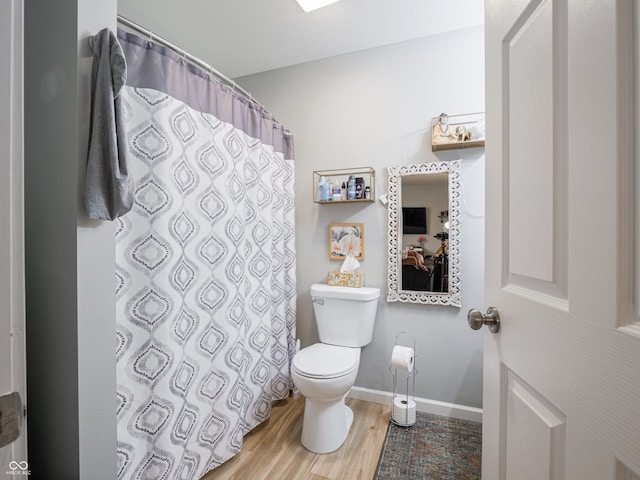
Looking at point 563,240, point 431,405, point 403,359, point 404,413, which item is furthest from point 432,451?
point 563,240

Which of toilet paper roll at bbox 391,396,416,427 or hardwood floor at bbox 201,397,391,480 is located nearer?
hardwood floor at bbox 201,397,391,480

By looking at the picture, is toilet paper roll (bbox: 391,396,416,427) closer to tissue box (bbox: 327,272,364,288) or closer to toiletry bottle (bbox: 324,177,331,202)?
tissue box (bbox: 327,272,364,288)

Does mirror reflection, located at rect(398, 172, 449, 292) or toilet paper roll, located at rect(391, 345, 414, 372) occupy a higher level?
mirror reflection, located at rect(398, 172, 449, 292)

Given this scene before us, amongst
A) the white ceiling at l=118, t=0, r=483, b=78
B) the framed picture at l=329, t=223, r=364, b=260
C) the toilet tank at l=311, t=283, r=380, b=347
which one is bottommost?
the toilet tank at l=311, t=283, r=380, b=347

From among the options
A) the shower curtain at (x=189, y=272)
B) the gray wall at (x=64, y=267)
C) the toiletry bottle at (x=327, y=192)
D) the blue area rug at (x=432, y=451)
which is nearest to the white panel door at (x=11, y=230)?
the gray wall at (x=64, y=267)

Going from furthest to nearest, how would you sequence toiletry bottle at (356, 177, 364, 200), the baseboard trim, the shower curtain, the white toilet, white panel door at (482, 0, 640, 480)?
toiletry bottle at (356, 177, 364, 200) < the baseboard trim < the white toilet < the shower curtain < white panel door at (482, 0, 640, 480)

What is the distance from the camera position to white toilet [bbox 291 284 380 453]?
4.76 ft

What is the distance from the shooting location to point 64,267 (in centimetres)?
83

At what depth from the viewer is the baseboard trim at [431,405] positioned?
68.2 inches

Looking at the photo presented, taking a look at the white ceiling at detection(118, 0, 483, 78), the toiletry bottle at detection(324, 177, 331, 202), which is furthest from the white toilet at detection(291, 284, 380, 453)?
the white ceiling at detection(118, 0, 483, 78)

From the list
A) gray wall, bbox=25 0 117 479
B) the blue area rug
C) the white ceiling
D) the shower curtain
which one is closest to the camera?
gray wall, bbox=25 0 117 479

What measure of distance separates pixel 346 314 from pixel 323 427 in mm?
628

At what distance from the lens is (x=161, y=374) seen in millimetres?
1116

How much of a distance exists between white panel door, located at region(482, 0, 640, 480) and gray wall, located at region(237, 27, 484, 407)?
107 cm
